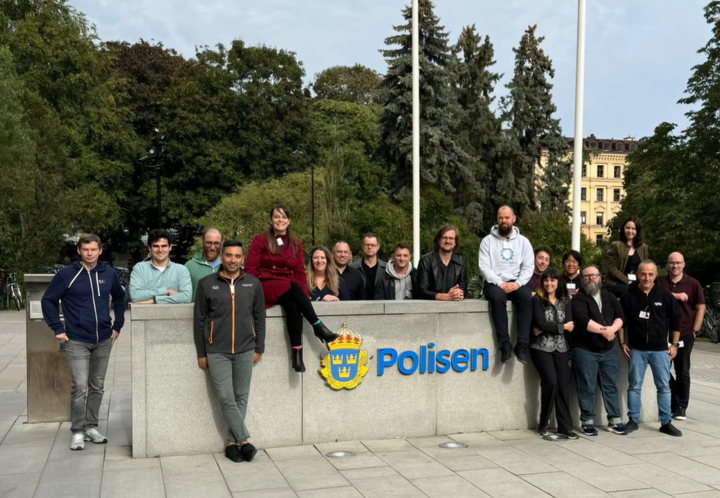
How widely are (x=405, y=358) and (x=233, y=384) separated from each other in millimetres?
1769

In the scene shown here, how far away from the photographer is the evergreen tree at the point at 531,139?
43594mm

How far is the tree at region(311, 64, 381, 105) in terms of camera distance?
5300cm

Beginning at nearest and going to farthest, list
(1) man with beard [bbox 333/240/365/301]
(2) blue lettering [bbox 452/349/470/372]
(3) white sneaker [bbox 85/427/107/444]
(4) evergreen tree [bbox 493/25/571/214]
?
(3) white sneaker [bbox 85/427/107/444]
(2) blue lettering [bbox 452/349/470/372]
(1) man with beard [bbox 333/240/365/301]
(4) evergreen tree [bbox 493/25/571/214]

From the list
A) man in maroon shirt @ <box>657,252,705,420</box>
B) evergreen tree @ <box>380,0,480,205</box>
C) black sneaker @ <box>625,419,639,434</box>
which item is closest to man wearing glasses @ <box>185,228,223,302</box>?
black sneaker @ <box>625,419,639,434</box>

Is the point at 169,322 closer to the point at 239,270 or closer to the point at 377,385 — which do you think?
the point at 239,270

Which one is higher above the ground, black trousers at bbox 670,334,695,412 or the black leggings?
the black leggings

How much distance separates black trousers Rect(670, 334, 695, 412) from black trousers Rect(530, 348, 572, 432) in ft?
5.21

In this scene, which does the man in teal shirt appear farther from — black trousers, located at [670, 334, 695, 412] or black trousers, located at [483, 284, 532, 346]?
black trousers, located at [670, 334, 695, 412]

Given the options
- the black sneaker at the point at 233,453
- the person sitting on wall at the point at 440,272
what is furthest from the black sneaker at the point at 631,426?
the black sneaker at the point at 233,453

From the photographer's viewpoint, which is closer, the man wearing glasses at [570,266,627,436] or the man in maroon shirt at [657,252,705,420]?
the man wearing glasses at [570,266,627,436]

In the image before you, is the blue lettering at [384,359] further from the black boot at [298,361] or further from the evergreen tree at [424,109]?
the evergreen tree at [424,109]

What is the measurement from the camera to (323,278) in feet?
25.8

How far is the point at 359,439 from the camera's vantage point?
7191 millimetres

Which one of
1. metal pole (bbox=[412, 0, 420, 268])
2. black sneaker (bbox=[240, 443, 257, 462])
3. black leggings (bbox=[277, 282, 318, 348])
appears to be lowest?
black sneaker (bbox=[240, 443, 257, 462])
